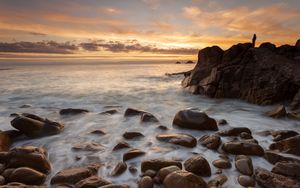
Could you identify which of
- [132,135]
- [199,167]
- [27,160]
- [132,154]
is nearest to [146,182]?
[199,167]

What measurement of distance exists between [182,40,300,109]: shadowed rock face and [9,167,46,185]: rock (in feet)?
27.2

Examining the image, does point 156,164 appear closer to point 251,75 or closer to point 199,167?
point 199,167

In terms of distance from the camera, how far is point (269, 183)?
3.35 m

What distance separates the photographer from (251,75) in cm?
1032

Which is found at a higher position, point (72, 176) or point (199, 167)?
point (199, 167)

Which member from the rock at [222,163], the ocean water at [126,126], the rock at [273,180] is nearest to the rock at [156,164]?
the ocean water at [126,126]

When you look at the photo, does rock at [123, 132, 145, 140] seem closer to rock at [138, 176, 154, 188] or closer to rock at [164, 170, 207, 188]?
rock at [138, 176, 154, 188]

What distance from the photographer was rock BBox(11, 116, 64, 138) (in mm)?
5664

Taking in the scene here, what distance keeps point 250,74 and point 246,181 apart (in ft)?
25.5

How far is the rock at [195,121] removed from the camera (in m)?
5.95

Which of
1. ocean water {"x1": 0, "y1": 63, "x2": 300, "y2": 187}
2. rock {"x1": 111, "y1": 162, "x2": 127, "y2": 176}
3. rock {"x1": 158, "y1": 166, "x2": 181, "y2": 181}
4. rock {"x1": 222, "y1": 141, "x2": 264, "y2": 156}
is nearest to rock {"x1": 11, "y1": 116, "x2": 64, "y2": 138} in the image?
ocean water {"x1": 0, "y1": 63, "x2": 300, "y2": 187}

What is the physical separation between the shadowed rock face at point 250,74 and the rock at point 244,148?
498 cm

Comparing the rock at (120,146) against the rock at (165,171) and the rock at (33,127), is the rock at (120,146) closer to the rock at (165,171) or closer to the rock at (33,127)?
the rock at (165,171)

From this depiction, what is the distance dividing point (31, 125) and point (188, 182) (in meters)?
4.27
